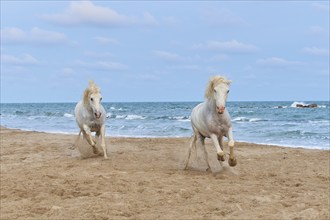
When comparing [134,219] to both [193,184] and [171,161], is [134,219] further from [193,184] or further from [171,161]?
[171,161]

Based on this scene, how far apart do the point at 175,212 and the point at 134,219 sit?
19.7 inches

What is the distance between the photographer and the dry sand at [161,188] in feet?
18.7

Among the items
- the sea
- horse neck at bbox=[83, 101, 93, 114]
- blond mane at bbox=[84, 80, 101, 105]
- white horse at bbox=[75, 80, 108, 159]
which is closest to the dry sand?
white horse at bbox=[75, 80, 108, 159]

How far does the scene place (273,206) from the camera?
588 cm

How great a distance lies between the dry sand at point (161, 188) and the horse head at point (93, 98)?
1071 mm

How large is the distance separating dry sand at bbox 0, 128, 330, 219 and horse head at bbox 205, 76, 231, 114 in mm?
1165

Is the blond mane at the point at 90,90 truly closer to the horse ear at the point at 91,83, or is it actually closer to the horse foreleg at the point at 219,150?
the horse ear at the point at 91,83

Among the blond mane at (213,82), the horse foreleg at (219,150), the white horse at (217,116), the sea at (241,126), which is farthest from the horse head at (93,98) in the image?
the sea at (241,126)

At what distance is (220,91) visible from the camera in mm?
7496

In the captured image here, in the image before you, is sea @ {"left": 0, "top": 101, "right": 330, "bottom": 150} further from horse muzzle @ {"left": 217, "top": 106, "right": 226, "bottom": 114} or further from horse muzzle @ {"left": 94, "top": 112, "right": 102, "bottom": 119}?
horse muzzle @ {"left": 217, "top": 106, "right": 226, "bottom": 114}

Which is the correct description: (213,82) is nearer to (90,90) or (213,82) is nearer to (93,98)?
(93,98)

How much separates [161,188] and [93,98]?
Answer: 13.1ft

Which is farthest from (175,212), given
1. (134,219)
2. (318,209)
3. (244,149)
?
(244,149)

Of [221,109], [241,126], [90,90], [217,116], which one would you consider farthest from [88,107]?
[241,126]
